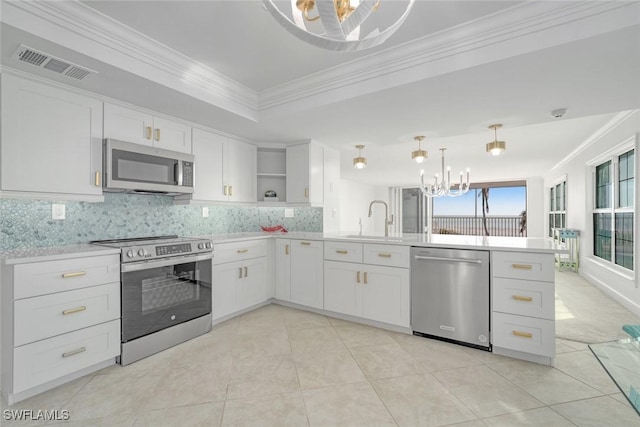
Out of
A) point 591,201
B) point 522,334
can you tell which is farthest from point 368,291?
point 591,201

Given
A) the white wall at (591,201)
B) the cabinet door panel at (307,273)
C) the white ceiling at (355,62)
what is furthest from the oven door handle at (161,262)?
the white wall at (591,201)

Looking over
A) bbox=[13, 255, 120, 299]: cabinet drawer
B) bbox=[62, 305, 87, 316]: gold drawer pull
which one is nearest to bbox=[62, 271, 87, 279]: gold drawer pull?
bbox=[13, 255, 120, 299]: cabinet drawer

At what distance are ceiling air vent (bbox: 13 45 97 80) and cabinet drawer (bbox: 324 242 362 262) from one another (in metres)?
2.55

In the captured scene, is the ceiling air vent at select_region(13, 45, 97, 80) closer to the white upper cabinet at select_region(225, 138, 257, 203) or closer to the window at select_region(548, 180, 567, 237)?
the white upper cabinet at select_region(225, 138, 257, 203)

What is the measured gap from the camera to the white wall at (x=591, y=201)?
3555mm

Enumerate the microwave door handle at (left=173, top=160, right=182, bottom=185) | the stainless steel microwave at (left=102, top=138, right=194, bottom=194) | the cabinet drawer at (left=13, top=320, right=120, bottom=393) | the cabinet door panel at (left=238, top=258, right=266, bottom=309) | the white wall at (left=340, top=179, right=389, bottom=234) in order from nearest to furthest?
the cabinet drawer at (left=13, top=320, right=120, bottom=393), the stainless steel microwave at (left=102, top=138, right=194, bottom=194), the microwave door handle at (left=173, top=160, right=182, bottom=185), the cabinet door panel at (left=238, top=258, right=266, bottom=309), the white wall at (left=340, top=179, right=389, bottom=234)

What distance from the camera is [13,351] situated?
1793 mm

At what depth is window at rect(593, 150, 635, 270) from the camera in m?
3.77

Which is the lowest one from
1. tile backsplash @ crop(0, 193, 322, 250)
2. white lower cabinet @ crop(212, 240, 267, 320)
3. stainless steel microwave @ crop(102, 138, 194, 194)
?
white lower cabinet @ crop(212, 240, 267, 320)

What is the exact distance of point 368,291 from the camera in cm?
311

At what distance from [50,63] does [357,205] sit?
9.58m

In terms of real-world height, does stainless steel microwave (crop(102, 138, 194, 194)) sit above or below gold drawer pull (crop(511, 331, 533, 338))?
above

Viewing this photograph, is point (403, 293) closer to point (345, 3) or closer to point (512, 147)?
point (345, 3)

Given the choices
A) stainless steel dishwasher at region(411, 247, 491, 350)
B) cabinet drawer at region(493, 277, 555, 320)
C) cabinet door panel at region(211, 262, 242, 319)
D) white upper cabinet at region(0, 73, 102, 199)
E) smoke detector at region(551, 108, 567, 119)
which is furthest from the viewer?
cabinet door panel at region(211, 262, 242, 319)
